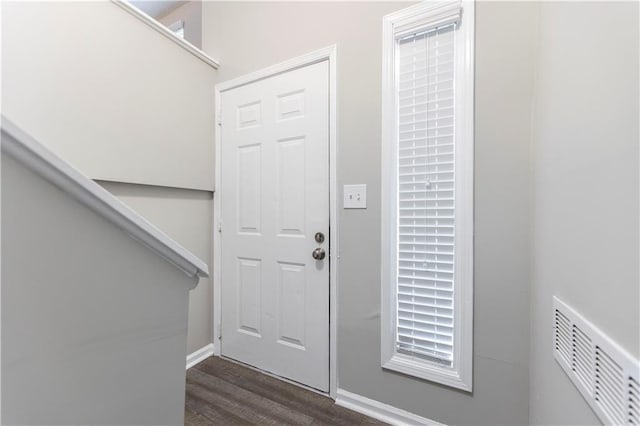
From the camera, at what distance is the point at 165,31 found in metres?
1.82

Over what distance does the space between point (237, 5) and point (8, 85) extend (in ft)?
4.98

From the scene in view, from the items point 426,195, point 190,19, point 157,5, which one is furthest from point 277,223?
point 157,5

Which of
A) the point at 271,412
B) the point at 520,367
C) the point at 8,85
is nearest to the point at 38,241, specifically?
the point at 8,85

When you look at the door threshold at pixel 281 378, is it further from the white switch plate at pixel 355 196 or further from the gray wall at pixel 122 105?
the white switch plate at pixel 355 196

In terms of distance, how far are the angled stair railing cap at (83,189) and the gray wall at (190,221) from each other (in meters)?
1.31

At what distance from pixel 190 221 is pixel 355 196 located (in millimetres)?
1289

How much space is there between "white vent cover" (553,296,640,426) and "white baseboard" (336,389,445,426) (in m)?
0.84

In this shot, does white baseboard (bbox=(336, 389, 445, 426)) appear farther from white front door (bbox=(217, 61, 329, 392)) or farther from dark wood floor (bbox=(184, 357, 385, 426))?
white front door (bbox=(217, 61, 329, 392))

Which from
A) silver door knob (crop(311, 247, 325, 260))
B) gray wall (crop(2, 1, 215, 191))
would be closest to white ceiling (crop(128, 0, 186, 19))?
gray wall (crop(2, 1, 215, 191))

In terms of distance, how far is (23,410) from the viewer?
1.53ft

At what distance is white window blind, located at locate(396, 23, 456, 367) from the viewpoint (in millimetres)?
1386

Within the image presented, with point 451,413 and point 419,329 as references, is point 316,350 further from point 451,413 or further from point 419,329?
point 451,413

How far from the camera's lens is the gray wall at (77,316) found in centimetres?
45

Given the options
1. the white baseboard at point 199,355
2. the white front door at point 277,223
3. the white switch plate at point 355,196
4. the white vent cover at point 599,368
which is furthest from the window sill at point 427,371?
the white baseboard at point 199,355
